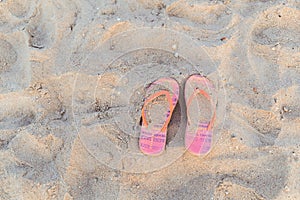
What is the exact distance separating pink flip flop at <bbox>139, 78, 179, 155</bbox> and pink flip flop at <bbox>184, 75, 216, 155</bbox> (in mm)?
91

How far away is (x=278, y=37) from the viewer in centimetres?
227

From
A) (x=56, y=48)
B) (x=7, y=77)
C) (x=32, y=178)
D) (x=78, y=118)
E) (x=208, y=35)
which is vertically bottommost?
(x=32, y=178)

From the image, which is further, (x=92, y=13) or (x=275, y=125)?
(x=92, y=13)

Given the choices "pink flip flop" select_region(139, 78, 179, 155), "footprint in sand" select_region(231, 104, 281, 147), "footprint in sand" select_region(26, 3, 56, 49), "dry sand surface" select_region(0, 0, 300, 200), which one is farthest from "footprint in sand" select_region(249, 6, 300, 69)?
"footprint in sand" select_region(26, 3, 56, 49)

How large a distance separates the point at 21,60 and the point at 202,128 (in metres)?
1.15

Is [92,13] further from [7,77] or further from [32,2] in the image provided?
[7,77]

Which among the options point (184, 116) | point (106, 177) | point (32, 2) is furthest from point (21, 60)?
point (184, 116)

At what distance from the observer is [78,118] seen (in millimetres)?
2094

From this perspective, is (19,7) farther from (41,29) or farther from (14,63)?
(14,63)

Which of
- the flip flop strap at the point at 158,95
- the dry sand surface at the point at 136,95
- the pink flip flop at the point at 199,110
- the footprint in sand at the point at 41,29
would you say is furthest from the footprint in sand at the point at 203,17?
the footprint in sand at the point at 41,29

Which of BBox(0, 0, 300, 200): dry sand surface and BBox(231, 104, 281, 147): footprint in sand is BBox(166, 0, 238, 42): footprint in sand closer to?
BBox(0, 0, 300, 200): dry sand surface

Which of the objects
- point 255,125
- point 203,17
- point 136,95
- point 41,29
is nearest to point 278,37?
point 203,17

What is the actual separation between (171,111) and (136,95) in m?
0.23

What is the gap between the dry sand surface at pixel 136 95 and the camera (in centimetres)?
196
